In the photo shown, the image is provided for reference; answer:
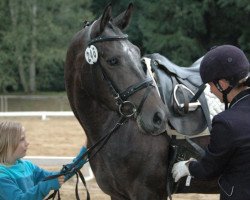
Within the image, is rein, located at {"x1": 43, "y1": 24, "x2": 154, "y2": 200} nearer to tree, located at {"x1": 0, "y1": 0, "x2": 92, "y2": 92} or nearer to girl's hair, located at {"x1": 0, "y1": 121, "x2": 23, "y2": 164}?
girl's hair, located at {"x1": 0, "y1": 121, "x2": 23, "y2": 164}

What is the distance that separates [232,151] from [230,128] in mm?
118

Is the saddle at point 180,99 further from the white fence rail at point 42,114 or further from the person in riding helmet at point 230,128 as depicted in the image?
the white fence rail at point 42,114

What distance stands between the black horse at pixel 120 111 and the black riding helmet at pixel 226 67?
33.1 inches

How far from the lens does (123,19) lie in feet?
12.1

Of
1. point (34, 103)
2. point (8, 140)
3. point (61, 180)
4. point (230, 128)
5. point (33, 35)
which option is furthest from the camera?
point (33, 35)

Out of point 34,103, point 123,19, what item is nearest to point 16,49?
point 34,103

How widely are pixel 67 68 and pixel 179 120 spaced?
973mm

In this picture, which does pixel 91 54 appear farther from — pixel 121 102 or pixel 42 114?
pixel 42 114

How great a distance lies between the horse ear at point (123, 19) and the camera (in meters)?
3.67

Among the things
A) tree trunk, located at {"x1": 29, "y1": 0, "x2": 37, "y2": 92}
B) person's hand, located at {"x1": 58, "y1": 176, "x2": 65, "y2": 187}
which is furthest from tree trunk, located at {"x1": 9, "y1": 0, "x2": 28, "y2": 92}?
person's hand, located at {"x1": 58, "y1": 176, "x2": 65, "y2": 187}

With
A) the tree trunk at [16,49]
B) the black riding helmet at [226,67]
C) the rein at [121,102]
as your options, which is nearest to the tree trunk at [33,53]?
the tree trunk at [16,49]

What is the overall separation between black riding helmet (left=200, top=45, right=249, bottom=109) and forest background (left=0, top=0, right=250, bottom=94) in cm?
2362

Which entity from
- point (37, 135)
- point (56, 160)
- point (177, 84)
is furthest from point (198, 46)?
point (177, 84)

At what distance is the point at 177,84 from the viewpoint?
3719 mm
